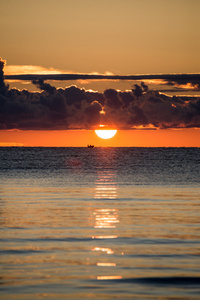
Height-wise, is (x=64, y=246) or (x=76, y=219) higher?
(x=76, y=219)

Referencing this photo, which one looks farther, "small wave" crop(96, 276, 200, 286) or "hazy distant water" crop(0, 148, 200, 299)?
"small wave" crop(96, 276, 200, 286)

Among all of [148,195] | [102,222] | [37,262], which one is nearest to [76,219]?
[102,222]

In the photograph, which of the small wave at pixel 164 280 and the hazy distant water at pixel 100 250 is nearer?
the hazy distant water at pixel 100 250

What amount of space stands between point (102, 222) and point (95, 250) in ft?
24.2

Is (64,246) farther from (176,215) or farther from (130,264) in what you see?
(176,215)

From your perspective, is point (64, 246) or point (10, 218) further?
point (10, 218)

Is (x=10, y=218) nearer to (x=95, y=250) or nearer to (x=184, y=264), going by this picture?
(x=95, y=250)

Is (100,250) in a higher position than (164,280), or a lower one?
higher

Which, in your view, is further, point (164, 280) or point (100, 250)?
point (100, 250)

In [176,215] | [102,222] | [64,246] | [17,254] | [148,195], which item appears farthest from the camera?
[148,195]

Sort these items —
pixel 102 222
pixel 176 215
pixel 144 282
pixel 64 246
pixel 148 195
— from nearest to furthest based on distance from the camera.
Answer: pixel 144 282 < pixel 64 246 < pixel 102 222 < pixel 176 215 < pixel 148 195

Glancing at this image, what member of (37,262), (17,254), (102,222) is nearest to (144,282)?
(37,262)

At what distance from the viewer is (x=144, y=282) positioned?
16.2 meters

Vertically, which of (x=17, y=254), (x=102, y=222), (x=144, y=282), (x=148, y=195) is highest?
(x=148, y=195)
